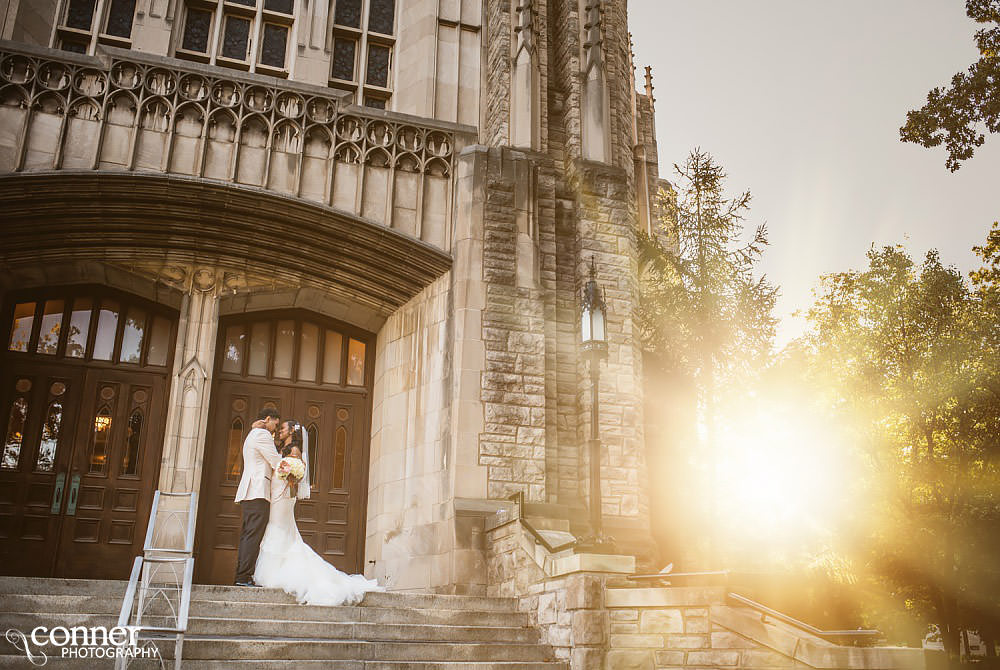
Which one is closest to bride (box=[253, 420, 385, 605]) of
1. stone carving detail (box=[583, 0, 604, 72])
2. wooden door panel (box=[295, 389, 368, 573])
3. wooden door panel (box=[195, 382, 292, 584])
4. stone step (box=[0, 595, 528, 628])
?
stone step (box=[0, 595, 528, 628])

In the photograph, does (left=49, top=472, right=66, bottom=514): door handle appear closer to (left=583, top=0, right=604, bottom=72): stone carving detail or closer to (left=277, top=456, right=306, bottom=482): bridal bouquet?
(left=277, top=456, right=306, bottom=482): bridal bouquet

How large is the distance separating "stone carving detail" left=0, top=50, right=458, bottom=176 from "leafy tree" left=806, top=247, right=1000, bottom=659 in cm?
1245

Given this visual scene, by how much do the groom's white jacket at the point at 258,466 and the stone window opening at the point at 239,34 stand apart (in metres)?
6.63

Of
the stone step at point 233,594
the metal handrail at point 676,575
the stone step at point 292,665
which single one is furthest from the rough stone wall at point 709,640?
the stone step at point 233,594

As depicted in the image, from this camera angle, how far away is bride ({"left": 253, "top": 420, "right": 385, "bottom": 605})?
7516 millimetres

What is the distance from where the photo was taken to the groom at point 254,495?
8.09 meters

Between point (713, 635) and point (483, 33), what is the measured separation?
406 inches

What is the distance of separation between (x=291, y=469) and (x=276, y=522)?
1.93ft

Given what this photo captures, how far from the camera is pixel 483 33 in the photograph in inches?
527

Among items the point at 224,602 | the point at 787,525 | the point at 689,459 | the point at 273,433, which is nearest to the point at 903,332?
the point at 787,525

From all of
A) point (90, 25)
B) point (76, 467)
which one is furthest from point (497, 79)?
point (76, 467)

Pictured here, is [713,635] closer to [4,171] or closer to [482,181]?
[482,181]

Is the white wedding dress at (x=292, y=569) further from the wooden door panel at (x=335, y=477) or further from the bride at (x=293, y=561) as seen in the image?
the wooden door panel at (x=335, y=477)

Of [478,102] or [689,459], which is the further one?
[689,459]
